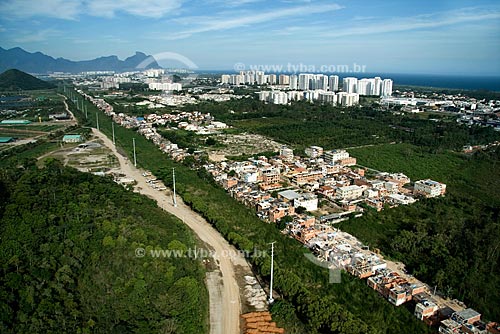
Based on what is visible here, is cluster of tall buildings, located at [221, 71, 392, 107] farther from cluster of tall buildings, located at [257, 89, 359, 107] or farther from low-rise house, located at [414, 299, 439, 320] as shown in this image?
low-rise house, located at [414, 299, 439, 320]

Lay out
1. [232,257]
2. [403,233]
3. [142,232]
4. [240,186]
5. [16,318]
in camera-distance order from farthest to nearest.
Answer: [240,186] < [403,233] < [232,257] < [142,232] < [16,318]

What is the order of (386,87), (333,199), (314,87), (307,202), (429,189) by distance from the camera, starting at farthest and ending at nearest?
(314,87) < (386,87) < (429,189) < (333,199) < (307,202)

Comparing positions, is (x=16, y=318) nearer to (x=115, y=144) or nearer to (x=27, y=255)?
(x=27, y=255)

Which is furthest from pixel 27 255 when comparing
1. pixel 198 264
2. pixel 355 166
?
pixel 355 166

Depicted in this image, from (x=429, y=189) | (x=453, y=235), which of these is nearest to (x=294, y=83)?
(x=429, y=189)

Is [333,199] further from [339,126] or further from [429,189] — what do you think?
[339,126]

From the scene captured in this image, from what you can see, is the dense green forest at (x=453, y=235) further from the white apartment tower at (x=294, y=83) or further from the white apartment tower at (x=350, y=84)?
the white apartment tower at (x=294, y=83)
